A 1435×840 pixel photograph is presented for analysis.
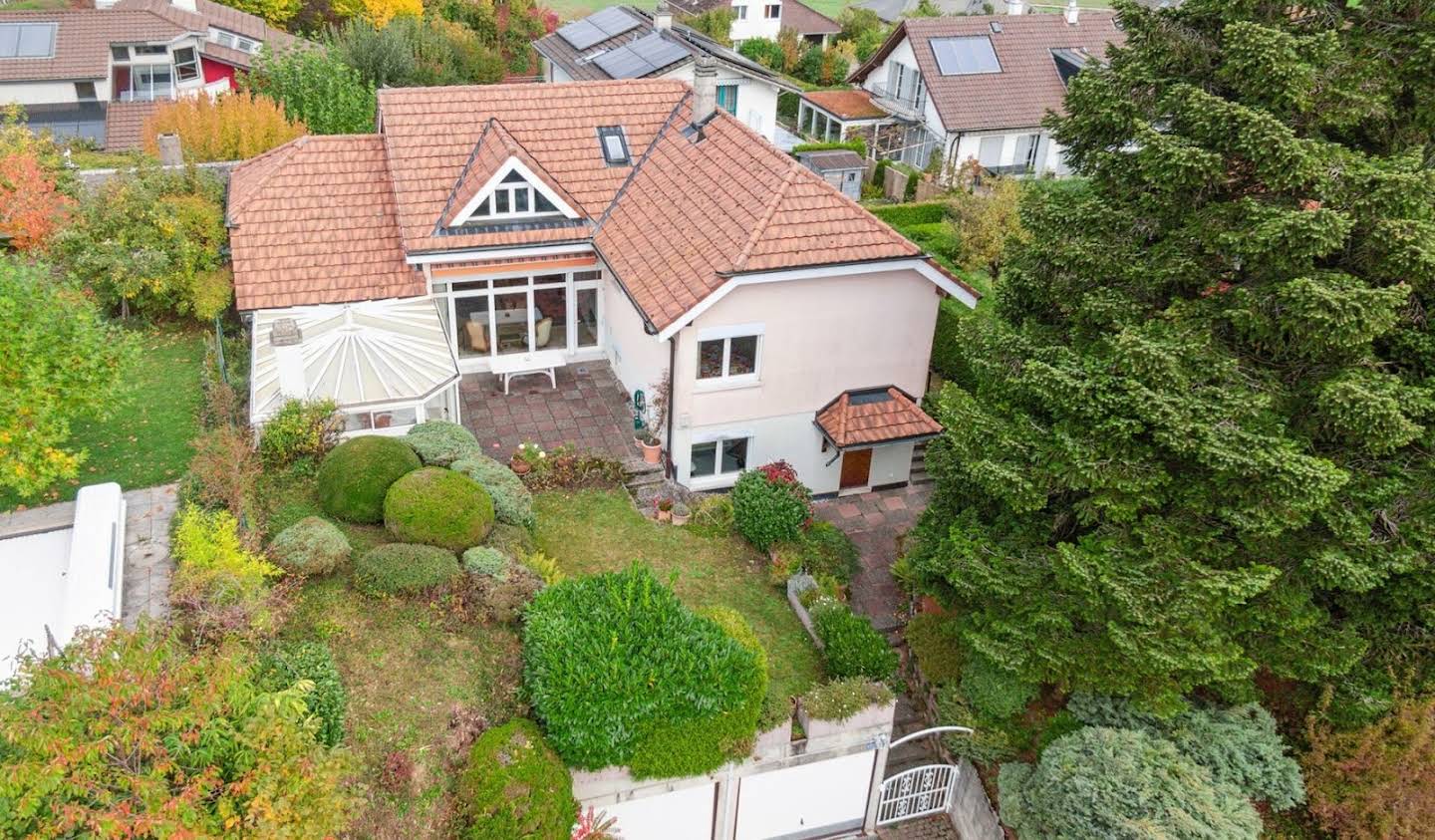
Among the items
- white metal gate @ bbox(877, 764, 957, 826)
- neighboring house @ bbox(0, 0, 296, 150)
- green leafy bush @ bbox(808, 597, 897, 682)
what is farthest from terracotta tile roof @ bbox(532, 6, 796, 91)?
white metal gate @ bbox(877, 764, 957, 826)

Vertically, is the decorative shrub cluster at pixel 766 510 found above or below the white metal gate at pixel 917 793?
above

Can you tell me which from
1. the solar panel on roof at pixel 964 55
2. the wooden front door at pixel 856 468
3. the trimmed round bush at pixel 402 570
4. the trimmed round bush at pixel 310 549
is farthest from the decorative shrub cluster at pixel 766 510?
the solar panel on roof at pixel 964 55

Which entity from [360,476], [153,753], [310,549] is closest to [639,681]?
[153,753]

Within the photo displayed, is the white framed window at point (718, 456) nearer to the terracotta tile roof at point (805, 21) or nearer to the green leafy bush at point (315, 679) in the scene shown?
the green leafy bush at point (315, 679)

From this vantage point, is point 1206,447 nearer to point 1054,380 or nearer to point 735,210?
point 1054,380

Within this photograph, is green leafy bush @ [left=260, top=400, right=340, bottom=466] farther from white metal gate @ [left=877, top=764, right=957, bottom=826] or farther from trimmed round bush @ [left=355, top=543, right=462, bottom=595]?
white metal gate @ [left=877, top=764, right=957, bottom=826]

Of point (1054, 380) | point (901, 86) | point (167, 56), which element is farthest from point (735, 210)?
point (167, 56)

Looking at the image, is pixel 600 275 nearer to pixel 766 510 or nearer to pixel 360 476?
pixel 766 510
